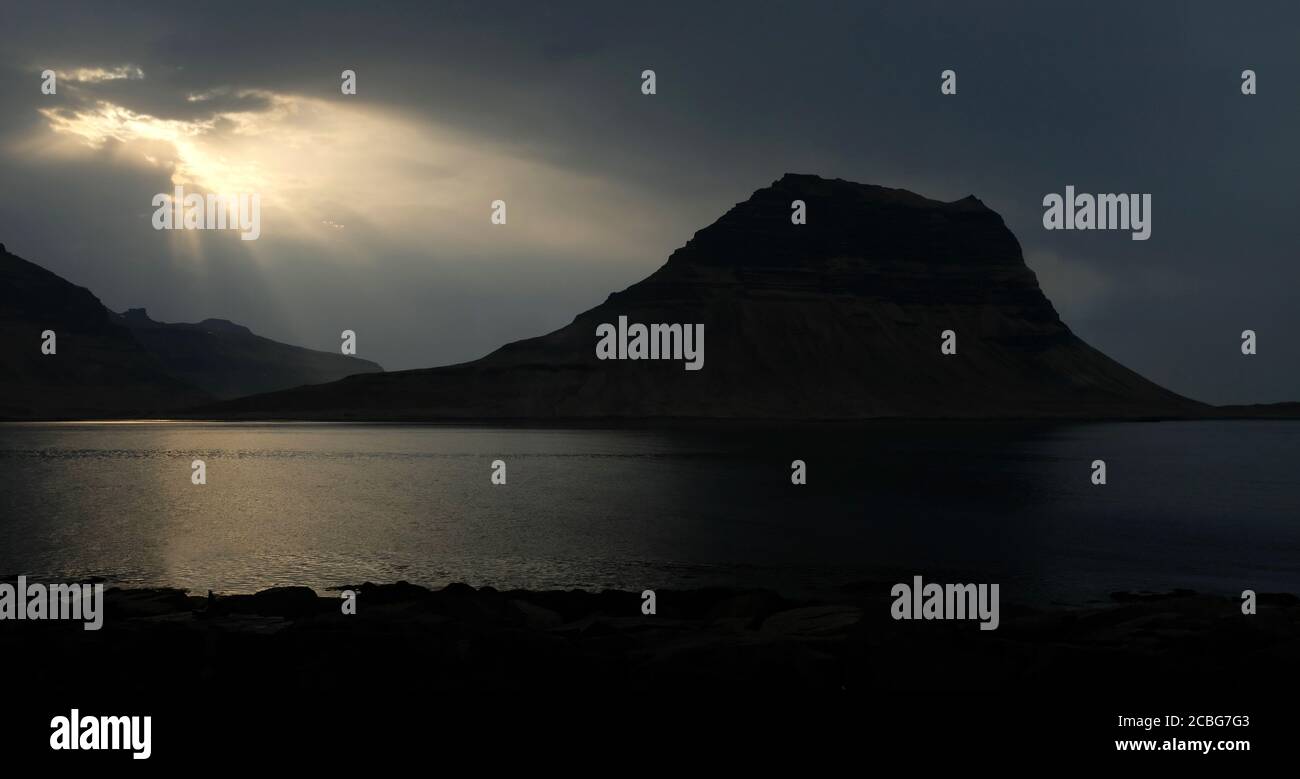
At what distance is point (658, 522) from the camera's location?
1972 inches

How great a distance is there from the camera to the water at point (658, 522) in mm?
35344

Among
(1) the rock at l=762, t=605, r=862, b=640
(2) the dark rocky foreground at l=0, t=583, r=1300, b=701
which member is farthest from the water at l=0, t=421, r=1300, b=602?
(2) the dark rocky foreground at l=0, t=583, r=1300, b=701

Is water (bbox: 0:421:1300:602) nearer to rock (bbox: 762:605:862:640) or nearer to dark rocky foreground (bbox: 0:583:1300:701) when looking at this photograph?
rock (bbox: 762:605:862:640)

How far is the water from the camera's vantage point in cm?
3534

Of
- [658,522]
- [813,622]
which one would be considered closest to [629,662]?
[813,622]

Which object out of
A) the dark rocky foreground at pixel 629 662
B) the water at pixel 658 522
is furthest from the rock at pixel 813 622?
the water at pixel 658 522

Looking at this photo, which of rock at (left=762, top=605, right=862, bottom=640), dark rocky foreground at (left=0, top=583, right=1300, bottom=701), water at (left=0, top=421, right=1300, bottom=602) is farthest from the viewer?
water at (left=0, top=421, right=1300, bottom=602)

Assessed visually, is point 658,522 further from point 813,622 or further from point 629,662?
point 629,662

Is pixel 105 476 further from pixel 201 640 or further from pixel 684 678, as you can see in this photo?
pixel 684 678

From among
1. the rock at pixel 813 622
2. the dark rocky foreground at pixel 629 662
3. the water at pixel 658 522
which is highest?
the dark rocky foreground at pixel 629 662

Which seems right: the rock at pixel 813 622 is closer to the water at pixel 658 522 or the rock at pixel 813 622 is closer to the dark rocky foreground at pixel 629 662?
the dark rocky foreground at pixel 629 662

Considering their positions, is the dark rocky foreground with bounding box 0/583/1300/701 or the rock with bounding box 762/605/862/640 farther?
the rock with bounding box 762/605/862/640

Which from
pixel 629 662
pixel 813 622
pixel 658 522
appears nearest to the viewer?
pixel 629 662
